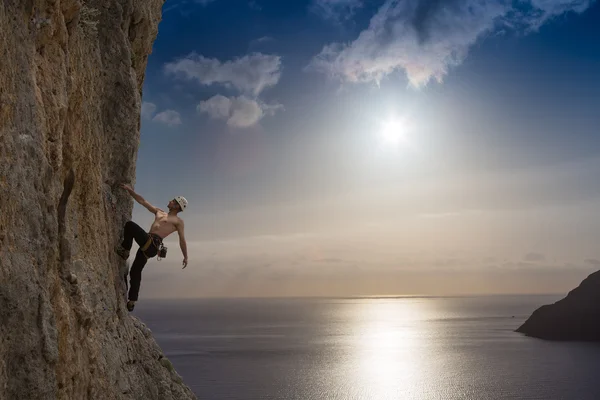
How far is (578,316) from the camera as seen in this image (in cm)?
12044

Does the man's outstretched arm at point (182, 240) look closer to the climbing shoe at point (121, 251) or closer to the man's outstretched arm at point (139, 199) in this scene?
the man's outstretched arm at point (139, 199)

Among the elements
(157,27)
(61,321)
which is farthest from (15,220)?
(157,27)

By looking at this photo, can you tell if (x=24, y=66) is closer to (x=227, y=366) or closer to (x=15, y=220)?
(x=15, y=220)

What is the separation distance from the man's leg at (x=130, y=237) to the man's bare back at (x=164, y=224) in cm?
23

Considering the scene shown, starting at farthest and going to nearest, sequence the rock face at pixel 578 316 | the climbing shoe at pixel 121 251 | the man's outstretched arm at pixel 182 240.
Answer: the rock face at pixel 578 316, the man's outstretched arm at pixel 182 240, the climbing shoe at pixel 121 251

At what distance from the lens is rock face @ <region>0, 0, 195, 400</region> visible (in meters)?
6.42

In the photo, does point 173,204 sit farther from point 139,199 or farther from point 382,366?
point 382,366

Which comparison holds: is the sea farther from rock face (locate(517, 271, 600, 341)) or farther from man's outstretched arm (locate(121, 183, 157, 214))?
man's outstretched arm (locate(121, 183, 157, 214))

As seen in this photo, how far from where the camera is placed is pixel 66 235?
312 inches

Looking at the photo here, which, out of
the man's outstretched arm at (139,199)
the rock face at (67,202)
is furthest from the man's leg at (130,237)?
the man's outstretched arm at (139,199)

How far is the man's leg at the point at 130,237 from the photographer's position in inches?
432

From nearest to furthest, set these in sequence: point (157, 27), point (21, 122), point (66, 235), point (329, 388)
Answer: point (21, 122) → point (66, 235) → point (157, 27) → point (329, 388)

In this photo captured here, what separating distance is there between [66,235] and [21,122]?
6.39 ft

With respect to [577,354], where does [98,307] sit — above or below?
above
